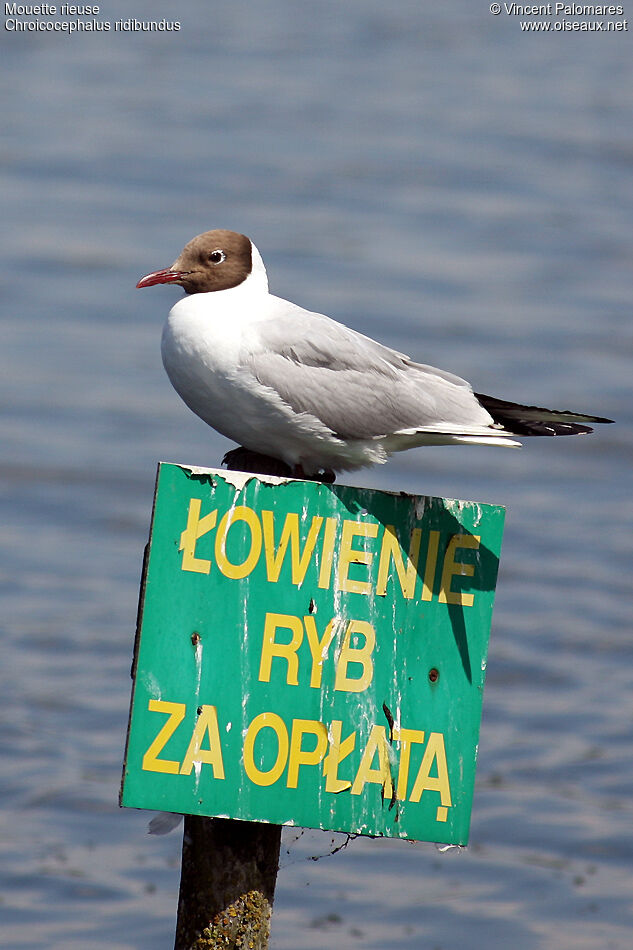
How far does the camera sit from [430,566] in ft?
11.6

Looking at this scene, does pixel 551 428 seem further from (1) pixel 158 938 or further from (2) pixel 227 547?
(1) pixel 158 938

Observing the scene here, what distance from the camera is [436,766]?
138 inches

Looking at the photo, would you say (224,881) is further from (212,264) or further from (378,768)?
(212,264)

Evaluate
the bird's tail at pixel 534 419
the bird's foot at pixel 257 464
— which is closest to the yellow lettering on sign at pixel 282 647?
the bird's foot at pixel 257 464

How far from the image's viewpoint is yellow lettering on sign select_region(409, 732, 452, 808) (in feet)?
11.4

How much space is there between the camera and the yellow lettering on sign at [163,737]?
3.21 m

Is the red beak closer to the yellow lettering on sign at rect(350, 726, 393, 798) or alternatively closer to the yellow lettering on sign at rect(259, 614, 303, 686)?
the yellow lettering on sign at rect(259, 614, 303, 686)

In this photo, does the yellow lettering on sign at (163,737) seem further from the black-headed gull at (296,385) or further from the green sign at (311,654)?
the black-headed gull at (296,385)

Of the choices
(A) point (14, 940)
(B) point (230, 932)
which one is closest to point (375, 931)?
(A) point (14, 940)

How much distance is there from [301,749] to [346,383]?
106cm

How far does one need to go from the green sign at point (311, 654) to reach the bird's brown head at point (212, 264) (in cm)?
89

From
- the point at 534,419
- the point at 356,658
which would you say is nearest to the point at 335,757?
the point at 356,658

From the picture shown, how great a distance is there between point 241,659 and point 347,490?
444 millimetres

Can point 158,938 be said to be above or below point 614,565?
below
